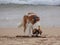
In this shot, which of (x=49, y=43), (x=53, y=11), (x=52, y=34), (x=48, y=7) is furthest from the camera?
(x=48, y=7)

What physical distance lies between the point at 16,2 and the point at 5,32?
95 centimetres

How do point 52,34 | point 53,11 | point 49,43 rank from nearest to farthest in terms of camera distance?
point 49,43, point 52,34, point 53,11

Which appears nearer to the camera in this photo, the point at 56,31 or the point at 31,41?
the point at 31,41

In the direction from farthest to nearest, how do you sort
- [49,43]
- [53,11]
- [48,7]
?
[48,7]
[53,11]
[49,43]

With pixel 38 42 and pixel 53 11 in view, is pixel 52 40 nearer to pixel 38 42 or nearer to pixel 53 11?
pixel 38 42

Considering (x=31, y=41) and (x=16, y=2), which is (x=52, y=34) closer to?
(x=31, y=41)

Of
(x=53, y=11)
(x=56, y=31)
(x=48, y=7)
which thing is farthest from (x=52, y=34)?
(x=48, y=7)

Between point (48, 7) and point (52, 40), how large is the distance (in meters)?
1.01

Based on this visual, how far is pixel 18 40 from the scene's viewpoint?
0.79 metres

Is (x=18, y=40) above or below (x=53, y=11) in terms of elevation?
below

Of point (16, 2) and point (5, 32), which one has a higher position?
point (16, 2)

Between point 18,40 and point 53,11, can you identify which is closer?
point 18,40

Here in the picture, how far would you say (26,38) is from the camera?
81cm

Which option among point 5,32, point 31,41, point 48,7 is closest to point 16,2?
point 48,7
